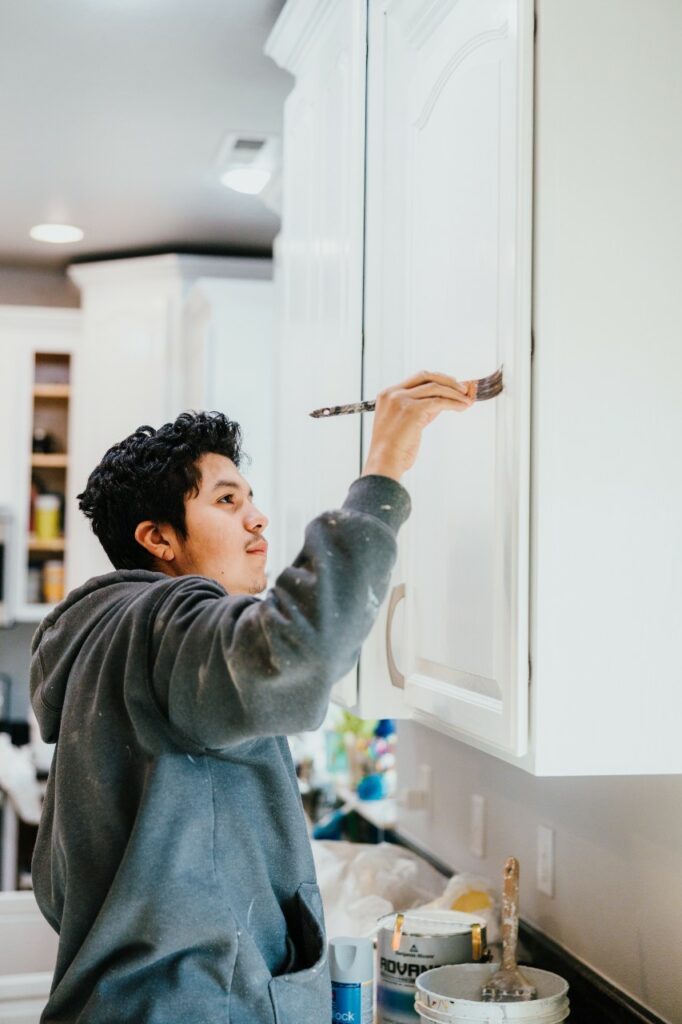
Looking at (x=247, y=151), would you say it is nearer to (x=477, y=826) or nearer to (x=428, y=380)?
(x=477, y=826)

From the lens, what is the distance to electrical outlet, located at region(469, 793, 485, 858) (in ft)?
7.07

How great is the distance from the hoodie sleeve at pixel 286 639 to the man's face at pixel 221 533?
23cm

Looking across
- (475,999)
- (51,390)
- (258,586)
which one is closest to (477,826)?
(475,999)

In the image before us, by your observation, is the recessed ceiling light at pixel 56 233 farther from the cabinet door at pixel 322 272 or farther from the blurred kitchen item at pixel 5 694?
the cabinet door at pixel 322 272

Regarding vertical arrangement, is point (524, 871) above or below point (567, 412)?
below

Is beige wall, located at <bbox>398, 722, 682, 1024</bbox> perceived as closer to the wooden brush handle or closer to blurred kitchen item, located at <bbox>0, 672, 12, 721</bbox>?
the wooden brush handle

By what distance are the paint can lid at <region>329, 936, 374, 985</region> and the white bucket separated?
74mm

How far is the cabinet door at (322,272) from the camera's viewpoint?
1.67 meters

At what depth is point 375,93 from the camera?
164 cm

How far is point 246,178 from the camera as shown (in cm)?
315

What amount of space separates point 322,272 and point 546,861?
40.2 inches

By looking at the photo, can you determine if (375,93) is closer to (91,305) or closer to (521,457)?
(521,457)

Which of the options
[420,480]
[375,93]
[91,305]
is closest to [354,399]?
[420,480]

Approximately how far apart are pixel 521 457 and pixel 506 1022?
0.69 metres
